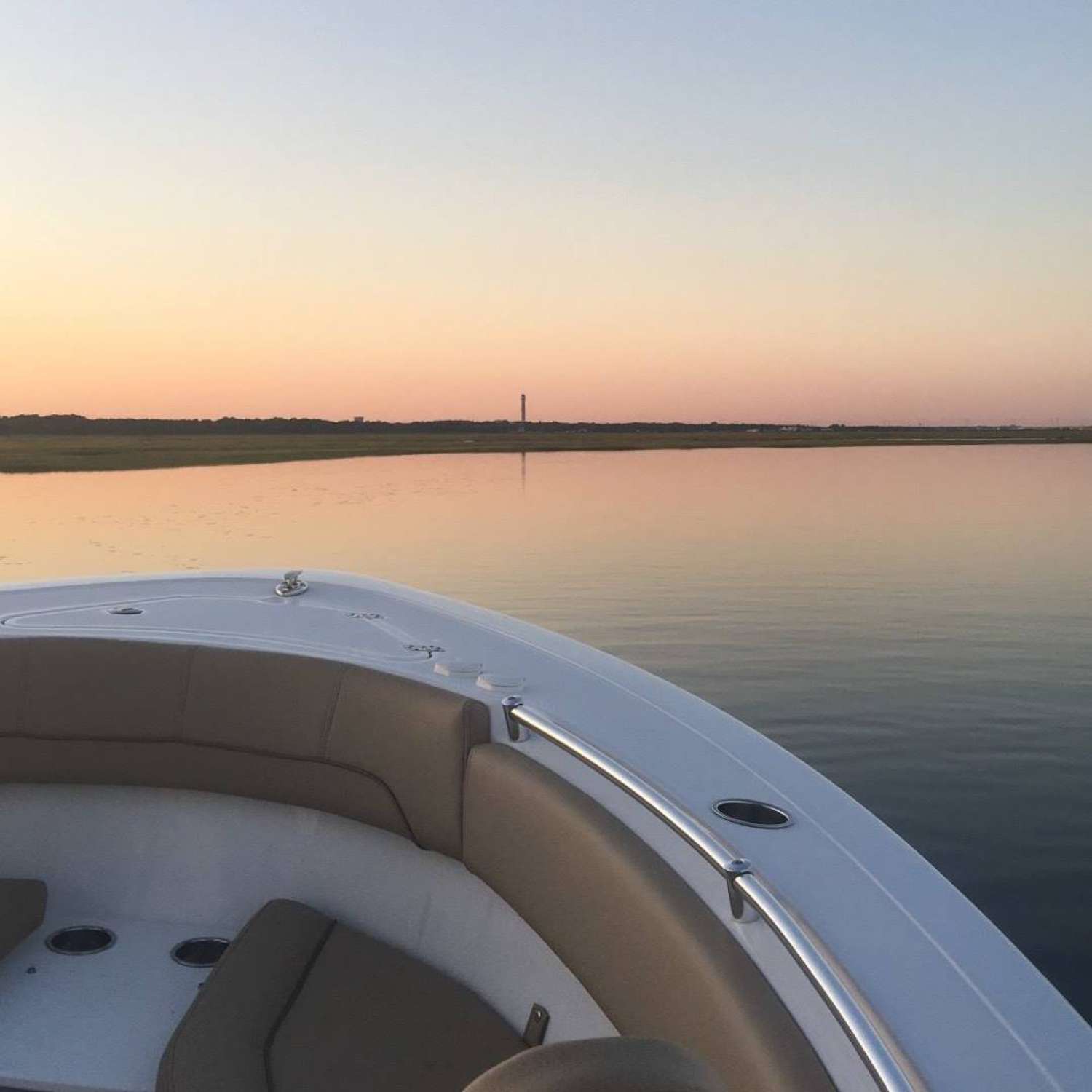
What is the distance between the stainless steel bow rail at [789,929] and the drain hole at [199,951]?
4.17 feet

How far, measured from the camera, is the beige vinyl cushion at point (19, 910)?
232cm

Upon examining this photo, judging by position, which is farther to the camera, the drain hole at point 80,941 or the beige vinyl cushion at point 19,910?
the drain hole at point 80,941

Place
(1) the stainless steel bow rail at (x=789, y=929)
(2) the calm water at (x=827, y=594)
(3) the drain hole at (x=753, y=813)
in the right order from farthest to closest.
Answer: (2) the calm water at (x=827, y=594) → (3) the drain hole at (x=753, y=813) → (1) the stainless steel bow rail at (x=789, y=929)

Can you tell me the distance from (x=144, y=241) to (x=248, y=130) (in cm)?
524

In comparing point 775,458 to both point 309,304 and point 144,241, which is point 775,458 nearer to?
point 309,304

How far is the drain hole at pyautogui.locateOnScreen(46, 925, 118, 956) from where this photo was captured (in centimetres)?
245

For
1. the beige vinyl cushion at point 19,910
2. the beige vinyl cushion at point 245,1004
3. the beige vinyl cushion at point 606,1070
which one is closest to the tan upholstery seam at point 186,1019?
the beige vinyl cushion at point 245,1004

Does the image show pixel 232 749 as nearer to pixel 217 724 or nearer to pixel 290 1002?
pixel 217 724

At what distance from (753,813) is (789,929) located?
1.70 feet

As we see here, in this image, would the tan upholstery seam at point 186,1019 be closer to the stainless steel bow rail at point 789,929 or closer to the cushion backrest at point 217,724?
the cushion backrest at point 217,724

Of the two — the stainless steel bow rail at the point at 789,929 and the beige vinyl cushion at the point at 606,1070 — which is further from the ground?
the beige vinyl cushion at the point at 606,1070

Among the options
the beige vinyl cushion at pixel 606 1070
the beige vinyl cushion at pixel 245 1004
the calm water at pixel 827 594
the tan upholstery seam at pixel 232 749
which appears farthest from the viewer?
the calm water at pixel 827 594

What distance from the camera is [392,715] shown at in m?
2.10

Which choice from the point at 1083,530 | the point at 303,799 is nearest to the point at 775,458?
the point at 1083,530
